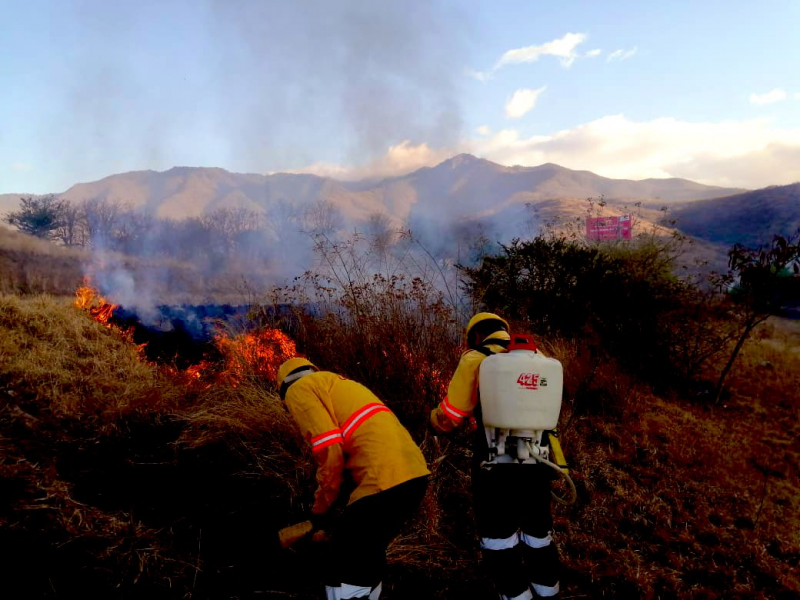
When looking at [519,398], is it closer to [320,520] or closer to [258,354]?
[320,520]

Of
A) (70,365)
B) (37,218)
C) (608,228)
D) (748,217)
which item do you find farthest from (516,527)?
(748,217)

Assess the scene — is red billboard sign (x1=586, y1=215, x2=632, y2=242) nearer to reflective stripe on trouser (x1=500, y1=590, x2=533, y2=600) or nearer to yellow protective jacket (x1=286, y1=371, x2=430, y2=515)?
reflective stripe on trouser (x1=500, y1=590, x2=533, y2=600)

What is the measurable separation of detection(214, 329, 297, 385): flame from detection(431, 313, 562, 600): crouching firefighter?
10.2ft

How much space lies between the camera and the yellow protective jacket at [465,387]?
8.99ft

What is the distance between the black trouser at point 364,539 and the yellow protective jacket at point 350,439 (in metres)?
0.07

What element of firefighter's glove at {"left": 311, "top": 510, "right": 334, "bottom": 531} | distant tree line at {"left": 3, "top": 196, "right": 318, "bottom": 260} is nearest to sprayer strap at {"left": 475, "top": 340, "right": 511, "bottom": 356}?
firefighter's glove at {"left": 311, "top": 510, "right": 334, "bottom": 531}

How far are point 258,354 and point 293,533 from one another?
10.4 ft

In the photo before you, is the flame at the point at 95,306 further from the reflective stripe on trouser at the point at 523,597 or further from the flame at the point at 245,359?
the reflective stripe on trouser at the point at 523,597

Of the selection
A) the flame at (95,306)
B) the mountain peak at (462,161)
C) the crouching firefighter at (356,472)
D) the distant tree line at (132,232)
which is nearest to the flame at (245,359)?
the flame at (95,306)

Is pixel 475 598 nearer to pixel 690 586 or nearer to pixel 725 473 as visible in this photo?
pixel 690 586

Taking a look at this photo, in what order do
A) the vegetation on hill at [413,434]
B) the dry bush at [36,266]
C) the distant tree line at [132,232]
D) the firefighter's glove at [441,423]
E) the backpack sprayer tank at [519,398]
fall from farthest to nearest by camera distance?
the distant tree line at [132,232] → the dry bush at [36,266] → the vegetation on hill at [413,434] → the firefighter's glove at [441,423] → the backpack sprayer tank at [519,398]

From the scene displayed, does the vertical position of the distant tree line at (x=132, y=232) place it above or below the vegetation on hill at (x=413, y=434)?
above

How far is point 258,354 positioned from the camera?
550 cm

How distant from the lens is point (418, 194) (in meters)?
108
